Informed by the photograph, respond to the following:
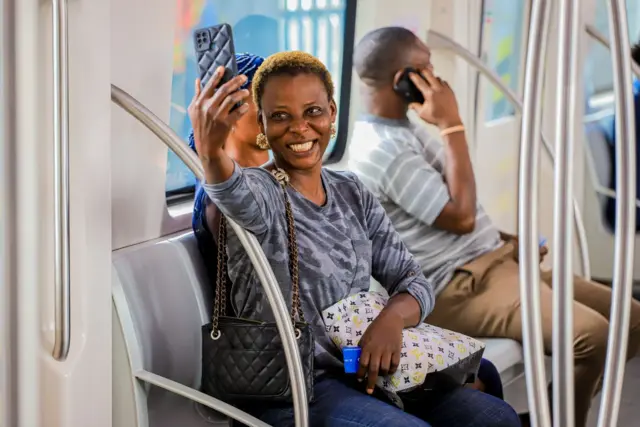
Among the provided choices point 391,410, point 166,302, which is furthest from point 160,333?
point 391,410

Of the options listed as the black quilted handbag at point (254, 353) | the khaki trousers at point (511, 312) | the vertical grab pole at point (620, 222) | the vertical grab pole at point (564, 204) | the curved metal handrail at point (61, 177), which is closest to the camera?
the vertical grab pole at point (564, 204)

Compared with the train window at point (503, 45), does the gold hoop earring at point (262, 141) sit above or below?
below

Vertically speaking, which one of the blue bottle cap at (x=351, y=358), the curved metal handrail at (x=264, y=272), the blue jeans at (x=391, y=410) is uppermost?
the curved metal handrail at (x=264, y=272)

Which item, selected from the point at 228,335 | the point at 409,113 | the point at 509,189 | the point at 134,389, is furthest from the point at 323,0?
the point at 134,389

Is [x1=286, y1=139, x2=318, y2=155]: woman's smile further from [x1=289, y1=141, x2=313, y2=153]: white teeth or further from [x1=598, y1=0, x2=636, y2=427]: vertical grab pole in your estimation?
[x1=598, y1=0, x2=636, y2=427]: vertical grab pole

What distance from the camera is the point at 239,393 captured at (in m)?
1.55

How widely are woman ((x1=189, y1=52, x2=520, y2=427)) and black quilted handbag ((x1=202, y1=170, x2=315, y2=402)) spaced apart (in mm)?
16

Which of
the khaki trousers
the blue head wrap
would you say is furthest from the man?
the blue head wrap

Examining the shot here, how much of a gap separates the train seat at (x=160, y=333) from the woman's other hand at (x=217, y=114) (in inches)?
9.4

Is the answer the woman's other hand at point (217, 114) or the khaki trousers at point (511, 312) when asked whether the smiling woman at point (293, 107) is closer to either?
the woman's other hand at point (217, 114)

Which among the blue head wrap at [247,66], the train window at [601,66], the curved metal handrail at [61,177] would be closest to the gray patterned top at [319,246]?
the blue head wrap at [247,66]

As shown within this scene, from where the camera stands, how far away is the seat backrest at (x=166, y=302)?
5.20 feet

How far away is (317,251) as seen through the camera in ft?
5.12

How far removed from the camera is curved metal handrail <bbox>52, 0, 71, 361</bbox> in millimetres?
1431
